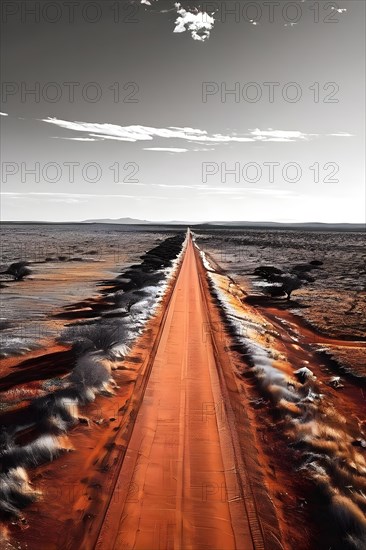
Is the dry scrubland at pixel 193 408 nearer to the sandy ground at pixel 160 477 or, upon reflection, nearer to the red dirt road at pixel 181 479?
the sandy ground at pixel 160 477

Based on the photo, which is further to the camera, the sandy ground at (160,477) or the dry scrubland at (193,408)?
the dry scrubland at (193,408)

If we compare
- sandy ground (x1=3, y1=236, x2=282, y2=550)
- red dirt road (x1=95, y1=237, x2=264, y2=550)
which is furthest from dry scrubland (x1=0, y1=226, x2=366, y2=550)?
red dirt road (x1=95, y1=237, x2=264, y2=550)

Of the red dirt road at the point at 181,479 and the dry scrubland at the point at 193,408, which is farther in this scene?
the dry scrubland at the point at 193,408

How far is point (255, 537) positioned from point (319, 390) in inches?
246

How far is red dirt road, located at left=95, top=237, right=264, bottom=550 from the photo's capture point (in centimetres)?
580

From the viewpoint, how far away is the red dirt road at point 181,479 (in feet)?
19.0

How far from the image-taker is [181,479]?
7.02 meters

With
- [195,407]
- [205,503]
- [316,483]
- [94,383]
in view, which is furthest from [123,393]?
[316,483]

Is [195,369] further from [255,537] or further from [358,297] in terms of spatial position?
[358,297]

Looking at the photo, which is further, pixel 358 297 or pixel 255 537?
pixel 358 297

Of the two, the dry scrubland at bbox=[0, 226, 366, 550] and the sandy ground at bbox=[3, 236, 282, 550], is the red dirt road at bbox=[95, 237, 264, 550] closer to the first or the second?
the sandy ground at bbox=[3, 236, 282, 550]

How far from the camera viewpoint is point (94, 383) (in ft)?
35.5

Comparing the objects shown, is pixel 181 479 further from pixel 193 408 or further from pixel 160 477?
pixel 193 408

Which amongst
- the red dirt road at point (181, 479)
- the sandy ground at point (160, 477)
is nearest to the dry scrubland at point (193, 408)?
the sandy ground at point (160, 477)
